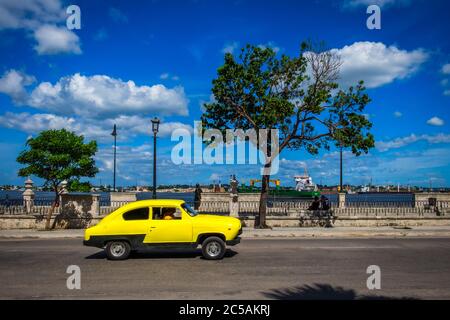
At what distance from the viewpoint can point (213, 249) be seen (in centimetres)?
1181

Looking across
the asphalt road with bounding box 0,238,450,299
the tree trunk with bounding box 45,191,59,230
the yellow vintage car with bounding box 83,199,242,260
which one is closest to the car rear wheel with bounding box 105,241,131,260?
the yellow vintage car with bounding box 83,199,242,260

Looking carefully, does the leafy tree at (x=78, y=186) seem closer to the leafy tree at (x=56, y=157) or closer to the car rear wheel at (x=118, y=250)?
the leafy tree at (x=56, y=157)

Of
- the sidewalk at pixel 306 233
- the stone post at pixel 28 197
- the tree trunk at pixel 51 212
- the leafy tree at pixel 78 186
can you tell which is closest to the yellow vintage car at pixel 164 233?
the sidewalk at pixel 306 233

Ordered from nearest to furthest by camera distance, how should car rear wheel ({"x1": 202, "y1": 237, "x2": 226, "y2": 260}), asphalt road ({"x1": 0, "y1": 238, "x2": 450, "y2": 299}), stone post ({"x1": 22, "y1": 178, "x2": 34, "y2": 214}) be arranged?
asphalt road ({"x1": 0, "y1": 238, "x2": 450, "y2": 299}) < car rear wheel ({"x1": 202, "y1": 237, "x2": 226, "y2": 260}) < stone post ({"x1": 22, "y1": 178, "x2": 34, "y2": 214})

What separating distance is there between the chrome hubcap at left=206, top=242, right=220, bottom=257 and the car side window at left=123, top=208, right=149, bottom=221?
7.38ft

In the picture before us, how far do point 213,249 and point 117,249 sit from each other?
314 cm

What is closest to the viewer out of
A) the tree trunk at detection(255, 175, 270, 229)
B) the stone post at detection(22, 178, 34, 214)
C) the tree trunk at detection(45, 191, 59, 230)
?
the tree trunk at detection(45, 191, 59, 230)

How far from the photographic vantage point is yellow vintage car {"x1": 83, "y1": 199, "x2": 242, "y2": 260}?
38.6 ft

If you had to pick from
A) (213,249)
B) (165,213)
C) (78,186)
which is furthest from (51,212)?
(213,249)

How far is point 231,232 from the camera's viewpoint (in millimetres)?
11789

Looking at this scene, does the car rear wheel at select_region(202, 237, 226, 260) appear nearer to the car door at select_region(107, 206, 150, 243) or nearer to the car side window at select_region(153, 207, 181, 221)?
the car side window at select_region(153, 207, 181, 221)

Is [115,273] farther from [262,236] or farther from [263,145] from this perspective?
[263,145]

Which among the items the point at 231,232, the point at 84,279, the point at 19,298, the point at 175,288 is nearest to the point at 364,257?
the point at 231,232

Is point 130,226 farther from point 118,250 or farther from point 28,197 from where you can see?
point 28,197
